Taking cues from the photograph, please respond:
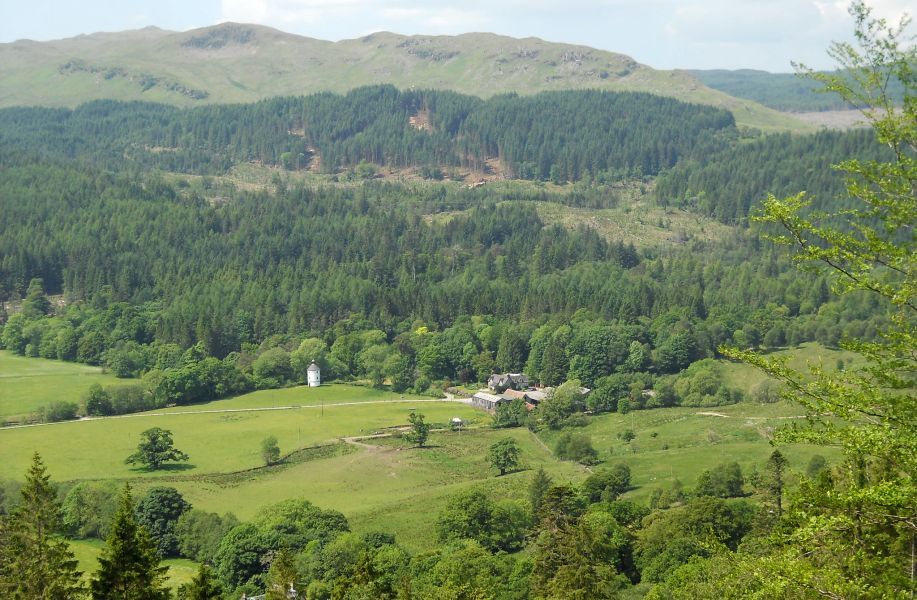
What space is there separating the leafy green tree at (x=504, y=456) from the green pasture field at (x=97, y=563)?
2739 centimetres

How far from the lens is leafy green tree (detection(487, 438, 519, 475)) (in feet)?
266

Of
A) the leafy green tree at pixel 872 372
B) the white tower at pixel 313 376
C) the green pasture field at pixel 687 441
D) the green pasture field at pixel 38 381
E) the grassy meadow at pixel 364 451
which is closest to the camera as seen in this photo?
the leafy green tree at pixel 872 372

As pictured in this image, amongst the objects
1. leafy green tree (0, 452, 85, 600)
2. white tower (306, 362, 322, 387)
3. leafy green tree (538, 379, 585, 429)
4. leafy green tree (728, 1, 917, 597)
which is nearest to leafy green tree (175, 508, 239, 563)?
leafy green tree (0, 452, 85, 600)

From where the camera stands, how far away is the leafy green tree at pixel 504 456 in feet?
266

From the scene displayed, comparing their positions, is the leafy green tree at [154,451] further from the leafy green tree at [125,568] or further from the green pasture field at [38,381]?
the leafy green tree at [125,568]

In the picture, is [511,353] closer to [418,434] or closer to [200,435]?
[418,434]

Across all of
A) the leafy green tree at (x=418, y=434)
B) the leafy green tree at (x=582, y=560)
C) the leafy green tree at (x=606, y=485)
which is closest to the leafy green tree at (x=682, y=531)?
the leafy green tree at (x=582, y=560)

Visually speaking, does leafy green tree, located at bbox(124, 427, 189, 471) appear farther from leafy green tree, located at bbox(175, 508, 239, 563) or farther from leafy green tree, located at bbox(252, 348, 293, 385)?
leafy green tree, located at bbox(252, 348, 293, 385)

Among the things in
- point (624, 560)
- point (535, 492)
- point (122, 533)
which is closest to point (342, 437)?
point (535, 492)

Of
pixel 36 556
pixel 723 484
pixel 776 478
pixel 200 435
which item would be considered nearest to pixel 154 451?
pixel 200 435

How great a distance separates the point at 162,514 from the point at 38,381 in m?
57.8

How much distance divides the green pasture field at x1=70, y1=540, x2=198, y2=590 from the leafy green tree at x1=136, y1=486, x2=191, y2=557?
1180 mm

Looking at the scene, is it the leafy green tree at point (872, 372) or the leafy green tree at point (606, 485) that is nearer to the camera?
the leafy green tree at point (872, 372)

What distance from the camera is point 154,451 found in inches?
3285
